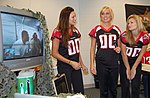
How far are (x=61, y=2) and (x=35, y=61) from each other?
12.5 ft

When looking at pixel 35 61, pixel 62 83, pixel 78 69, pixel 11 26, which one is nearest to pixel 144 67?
pixel 78 69

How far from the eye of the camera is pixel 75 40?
8.08ft

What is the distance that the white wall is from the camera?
4902mm

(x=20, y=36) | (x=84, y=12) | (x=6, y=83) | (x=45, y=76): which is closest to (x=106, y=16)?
(x=45, y=76)

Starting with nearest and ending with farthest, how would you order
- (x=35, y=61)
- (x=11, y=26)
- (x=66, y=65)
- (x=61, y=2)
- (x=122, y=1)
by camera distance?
(x=11, y=26)
(x=35, y=61)
(x=66, y=65)
(x=61, y=2)
(x=122, y=1)

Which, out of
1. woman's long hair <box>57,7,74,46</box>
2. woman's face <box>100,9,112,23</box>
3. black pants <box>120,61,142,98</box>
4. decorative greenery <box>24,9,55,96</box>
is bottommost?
black pants <box>120,61,142,98</box>

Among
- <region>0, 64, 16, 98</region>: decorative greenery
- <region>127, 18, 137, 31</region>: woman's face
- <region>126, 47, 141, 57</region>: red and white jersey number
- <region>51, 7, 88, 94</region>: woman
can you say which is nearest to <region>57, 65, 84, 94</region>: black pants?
<region>51, 7, 88, 94</region>: woman

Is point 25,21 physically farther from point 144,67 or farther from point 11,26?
point 144,67

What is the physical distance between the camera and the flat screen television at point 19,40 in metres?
1.23

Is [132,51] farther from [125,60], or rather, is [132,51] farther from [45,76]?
[45,76]

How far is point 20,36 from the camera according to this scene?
135 cm

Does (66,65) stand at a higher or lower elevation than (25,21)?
lower

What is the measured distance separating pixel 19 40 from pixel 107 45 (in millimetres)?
1688

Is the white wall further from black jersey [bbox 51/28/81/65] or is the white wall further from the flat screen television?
the flat screen television
